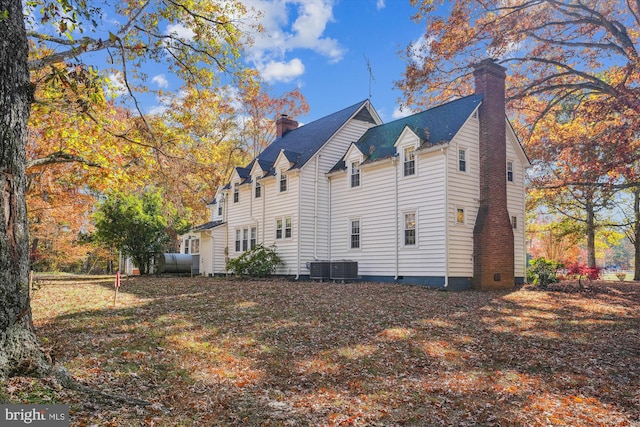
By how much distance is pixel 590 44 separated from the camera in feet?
55.7

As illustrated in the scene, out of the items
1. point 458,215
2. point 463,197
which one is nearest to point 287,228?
point 458,215

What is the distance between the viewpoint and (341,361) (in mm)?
8336

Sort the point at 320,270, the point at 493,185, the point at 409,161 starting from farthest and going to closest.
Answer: the point at 320,270
the point at 409,161
the point at 493,185

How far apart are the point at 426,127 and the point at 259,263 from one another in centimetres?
1088

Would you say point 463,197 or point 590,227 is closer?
point 463,197

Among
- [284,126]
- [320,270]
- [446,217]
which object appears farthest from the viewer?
[284,126]

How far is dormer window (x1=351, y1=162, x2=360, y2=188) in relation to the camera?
22.7 metres

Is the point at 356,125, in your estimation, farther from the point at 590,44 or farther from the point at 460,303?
the point at 460,303

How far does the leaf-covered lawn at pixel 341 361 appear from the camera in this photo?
6.01m

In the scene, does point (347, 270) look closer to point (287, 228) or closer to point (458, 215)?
point (287, 228)

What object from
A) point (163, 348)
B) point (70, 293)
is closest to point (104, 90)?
point (163, 348)

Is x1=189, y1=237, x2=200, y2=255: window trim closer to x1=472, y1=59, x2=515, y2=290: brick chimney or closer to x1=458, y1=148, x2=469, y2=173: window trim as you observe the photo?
x1=458, y1=148, x2=469, y2=173: window trim

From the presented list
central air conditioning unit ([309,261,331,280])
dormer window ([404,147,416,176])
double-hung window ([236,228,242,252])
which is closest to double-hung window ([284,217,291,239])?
central air conditioning unit ([309,261,331,280])

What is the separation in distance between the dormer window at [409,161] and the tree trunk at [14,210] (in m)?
15.7
